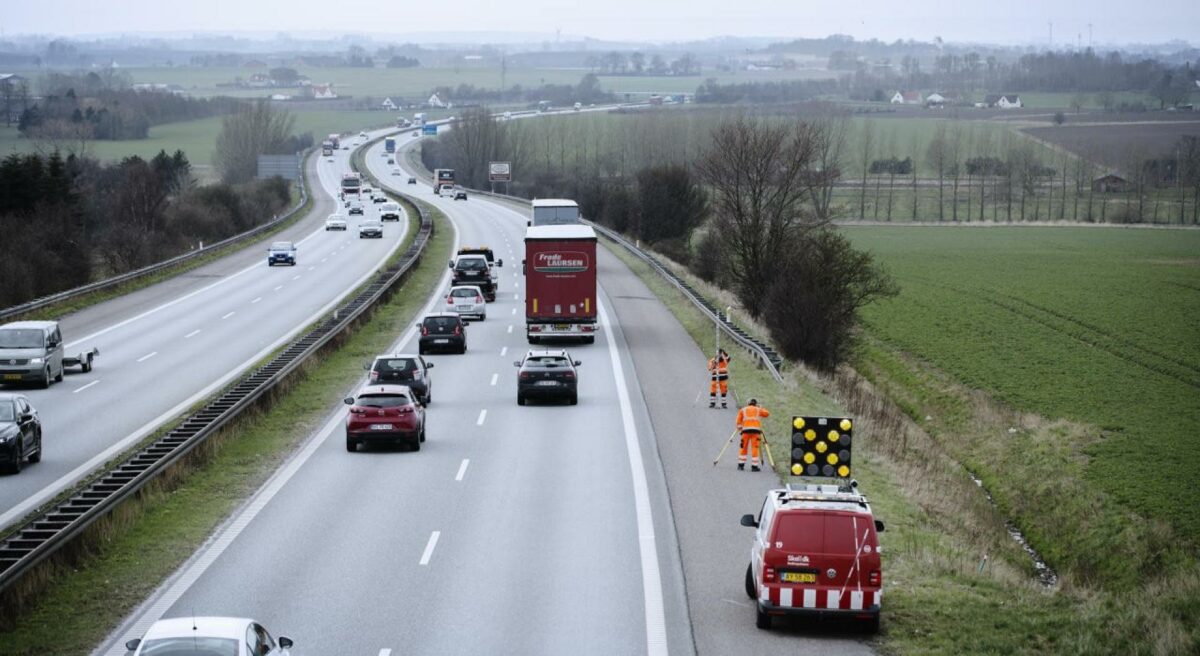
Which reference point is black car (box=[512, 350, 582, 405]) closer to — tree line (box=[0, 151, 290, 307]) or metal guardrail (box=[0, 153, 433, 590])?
metal guardrail (box=[0, 153, 433, 590])

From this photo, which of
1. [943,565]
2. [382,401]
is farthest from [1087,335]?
[943,565]

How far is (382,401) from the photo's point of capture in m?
31.1

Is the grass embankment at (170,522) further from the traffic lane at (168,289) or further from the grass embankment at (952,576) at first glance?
the traffic lane at (168,289)

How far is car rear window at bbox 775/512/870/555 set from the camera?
1769cm

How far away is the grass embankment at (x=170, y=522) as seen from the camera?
1830cm

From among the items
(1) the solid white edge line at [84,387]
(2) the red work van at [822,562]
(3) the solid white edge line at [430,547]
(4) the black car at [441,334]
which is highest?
(2) the red work van at [822,562]

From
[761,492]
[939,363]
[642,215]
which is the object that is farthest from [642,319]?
[642,215]

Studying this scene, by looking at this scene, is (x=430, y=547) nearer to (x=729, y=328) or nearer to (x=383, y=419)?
(x=383, y=419)

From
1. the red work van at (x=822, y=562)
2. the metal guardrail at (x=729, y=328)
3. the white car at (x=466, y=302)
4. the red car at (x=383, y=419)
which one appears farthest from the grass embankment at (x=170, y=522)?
the white car at (x=466, y=302)

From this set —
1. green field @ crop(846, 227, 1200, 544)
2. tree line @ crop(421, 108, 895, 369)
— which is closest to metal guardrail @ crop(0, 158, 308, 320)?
tree line @ crop(421, 108, 895, 369)

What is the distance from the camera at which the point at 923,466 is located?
3569cm

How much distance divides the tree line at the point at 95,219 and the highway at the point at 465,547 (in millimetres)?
35835

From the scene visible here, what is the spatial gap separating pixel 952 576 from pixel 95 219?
10069 centimetres

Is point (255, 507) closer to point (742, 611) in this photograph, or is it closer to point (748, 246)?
point (742, 611)
